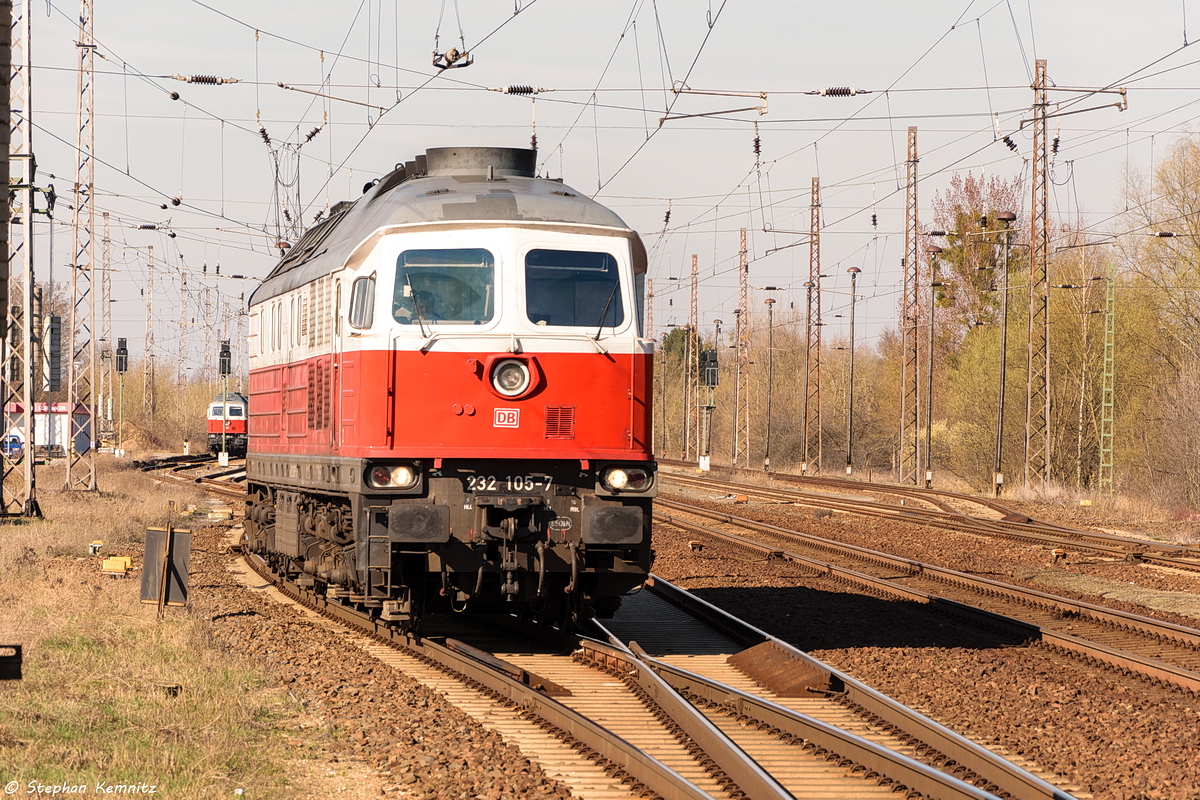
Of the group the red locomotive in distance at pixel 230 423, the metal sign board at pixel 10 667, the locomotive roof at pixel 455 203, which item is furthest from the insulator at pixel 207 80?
the red locomotive in distance at pixel 230 423

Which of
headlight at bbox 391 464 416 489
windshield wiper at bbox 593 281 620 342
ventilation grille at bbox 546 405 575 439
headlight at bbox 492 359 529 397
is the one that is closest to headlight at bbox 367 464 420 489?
headlight at bbox 391 464 416 489

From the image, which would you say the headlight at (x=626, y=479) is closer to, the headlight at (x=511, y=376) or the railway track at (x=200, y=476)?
the headlight at (x=511, y=376)

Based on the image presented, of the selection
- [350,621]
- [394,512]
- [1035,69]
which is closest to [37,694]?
[394,512]

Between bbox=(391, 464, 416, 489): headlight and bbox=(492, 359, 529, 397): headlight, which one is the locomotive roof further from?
bbox=(391, 464, 416, 489): headlight

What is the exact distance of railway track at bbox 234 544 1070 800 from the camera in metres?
7.05

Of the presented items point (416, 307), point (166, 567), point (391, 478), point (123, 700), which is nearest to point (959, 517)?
point (166, 567)

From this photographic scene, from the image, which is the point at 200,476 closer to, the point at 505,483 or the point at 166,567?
the point at 166,567

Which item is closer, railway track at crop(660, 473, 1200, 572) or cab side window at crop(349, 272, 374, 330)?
cab side window at crop(349, 272, 374, 330)

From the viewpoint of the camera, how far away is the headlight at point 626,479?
10727 millimetres

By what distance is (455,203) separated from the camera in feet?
36.1

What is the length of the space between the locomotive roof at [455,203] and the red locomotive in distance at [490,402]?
0.03 m

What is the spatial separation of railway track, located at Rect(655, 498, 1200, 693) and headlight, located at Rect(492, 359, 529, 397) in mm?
5722

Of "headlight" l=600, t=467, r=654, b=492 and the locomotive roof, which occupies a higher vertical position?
the locomotive roof

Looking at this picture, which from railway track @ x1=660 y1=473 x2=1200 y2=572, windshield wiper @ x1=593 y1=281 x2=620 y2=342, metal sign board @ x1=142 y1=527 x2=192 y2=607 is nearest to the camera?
windshield wiper @ x1=593 y1=281 x2=620 y2=342
